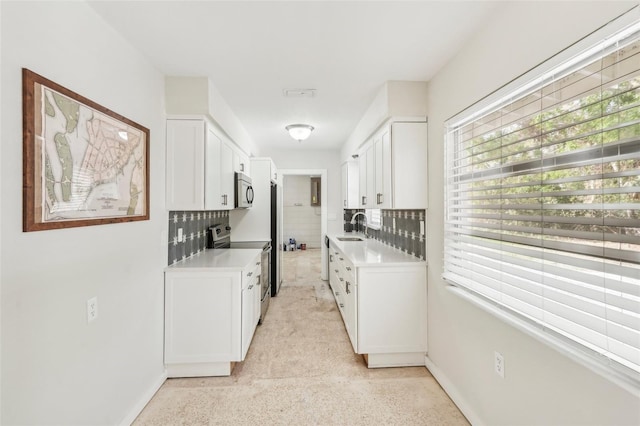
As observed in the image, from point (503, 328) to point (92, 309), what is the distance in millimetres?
2204

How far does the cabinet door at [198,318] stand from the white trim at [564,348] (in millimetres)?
1806

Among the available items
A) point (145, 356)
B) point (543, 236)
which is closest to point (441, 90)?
point (543, 236)

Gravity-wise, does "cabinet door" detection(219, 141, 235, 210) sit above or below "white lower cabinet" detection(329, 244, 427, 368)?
above

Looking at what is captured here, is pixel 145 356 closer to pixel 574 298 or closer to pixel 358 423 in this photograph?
pixel 358 423

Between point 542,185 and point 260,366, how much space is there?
2407 mm

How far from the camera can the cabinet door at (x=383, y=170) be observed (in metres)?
2.59

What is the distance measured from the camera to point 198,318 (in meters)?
2.31

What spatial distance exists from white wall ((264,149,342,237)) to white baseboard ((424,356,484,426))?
3.11 m

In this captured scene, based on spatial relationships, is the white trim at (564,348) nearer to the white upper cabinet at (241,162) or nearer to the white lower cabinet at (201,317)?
the white lower cabinet at (201,317)

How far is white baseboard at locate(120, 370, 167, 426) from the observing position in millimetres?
1820

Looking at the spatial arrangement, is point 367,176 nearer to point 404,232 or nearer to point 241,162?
point 404,232

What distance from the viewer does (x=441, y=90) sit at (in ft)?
7.44

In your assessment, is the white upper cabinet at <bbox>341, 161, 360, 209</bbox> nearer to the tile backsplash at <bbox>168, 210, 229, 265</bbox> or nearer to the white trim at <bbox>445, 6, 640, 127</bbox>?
the tile backsplash at <bbox>168, 210, 229, 265</bbox>

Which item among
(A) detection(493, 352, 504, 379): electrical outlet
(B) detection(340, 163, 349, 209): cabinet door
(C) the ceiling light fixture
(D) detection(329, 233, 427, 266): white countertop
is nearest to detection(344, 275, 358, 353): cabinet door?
(D) detection(329, 233, 427, 266): white countertop
